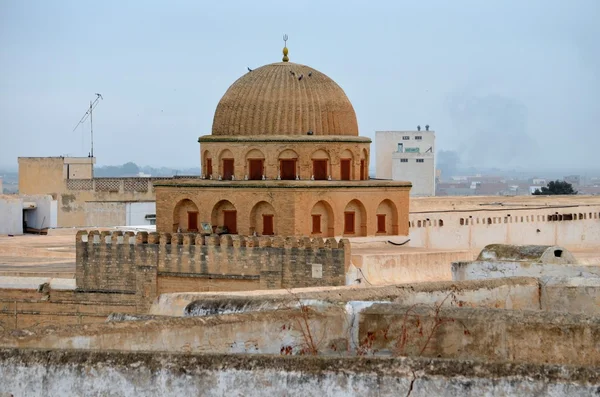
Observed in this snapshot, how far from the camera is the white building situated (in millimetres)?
76312

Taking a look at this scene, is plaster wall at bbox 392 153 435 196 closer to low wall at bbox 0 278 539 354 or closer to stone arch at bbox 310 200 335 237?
stone arch at bbox 310 200 335 237

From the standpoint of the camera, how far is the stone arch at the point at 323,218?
2817cm

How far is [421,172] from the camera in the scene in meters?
76.6

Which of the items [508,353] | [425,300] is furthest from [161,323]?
[425,300]

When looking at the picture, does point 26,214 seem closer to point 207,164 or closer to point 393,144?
point 207,164

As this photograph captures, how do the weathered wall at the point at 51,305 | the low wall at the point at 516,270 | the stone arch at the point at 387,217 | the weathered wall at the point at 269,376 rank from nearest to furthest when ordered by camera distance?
the weathered wall at the point at 269,376 → the low wall at the point at 516,270 → the weathered wall at the point at 51,305 → the stone arch at the point at 387,217

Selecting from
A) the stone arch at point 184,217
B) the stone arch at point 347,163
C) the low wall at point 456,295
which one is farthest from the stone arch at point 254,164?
the low wall at point 456,295

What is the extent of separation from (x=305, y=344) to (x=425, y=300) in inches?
100

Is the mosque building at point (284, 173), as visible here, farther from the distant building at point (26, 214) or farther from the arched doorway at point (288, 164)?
the distant building at point (26, 214)

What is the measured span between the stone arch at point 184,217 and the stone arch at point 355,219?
308 centimetres

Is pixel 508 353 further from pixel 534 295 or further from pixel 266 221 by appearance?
pixel 266 221

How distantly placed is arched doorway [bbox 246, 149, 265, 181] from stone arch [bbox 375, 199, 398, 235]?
2556mm

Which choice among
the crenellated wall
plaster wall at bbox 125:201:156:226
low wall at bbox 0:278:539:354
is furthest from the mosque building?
plaster wall at bbox 125:201:156:226

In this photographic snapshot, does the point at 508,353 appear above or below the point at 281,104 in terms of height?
below
